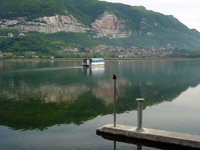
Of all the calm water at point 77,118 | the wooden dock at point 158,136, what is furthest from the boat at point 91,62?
the wooden dock at point 158,136

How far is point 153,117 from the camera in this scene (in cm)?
2459

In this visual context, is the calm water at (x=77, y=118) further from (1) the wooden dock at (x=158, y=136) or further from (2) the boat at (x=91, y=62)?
(2) the boat at (x=91, y=62)

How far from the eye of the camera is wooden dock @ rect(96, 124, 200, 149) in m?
15.2

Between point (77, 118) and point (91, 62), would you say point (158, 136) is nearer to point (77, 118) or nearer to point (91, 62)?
point (77, 118)

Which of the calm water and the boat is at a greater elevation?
the boat

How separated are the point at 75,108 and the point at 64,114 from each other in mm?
2986

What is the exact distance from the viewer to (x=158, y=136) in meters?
16.0

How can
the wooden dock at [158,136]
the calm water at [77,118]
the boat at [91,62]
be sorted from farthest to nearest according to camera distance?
1. the boat at [91,62]
2. the calm water at [77,118]
3. the wooden dock at [158,136]

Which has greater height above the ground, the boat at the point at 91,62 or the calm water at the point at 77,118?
the boat at the point at 91,62

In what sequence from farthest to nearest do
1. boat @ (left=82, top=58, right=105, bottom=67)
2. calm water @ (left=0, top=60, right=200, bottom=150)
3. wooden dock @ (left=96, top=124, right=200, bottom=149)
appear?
boat @ (left=82, top=58, right=105, bottom=67) < calm water @ (left=0, top=60, right=200, bottom=150) < wooden dock @ (left=96, top=124, right=200, bottom=149)

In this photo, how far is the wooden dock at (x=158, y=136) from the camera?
15234 millimetres

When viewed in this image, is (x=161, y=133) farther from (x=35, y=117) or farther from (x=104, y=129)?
(x=35, y=117)

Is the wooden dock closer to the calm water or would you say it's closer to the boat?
the calm water

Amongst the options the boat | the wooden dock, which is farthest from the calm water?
the boat
